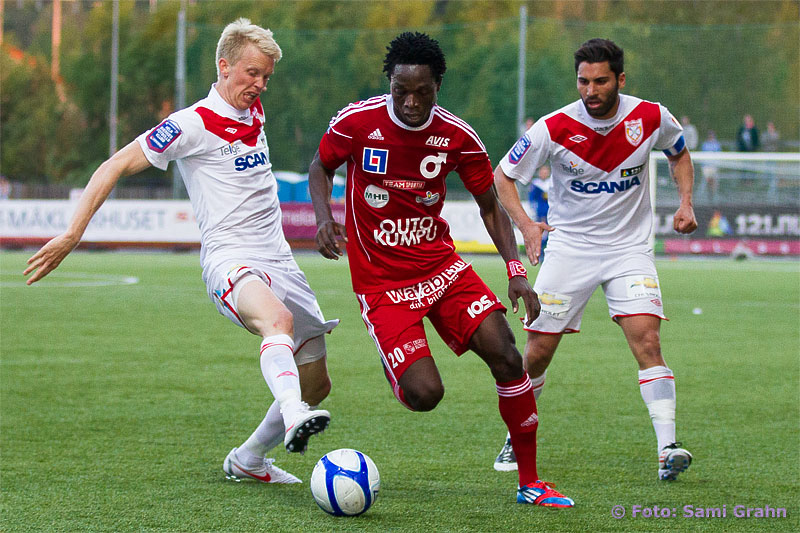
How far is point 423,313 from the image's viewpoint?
5359 mm

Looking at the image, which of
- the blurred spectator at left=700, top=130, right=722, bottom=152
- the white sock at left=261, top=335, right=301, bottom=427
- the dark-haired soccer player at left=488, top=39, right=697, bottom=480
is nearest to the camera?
the white sock at left=261, top=335, right=301, bottom=427

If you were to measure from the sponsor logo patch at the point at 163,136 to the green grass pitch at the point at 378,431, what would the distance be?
1664 mm

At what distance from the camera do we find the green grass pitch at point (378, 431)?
499 cm

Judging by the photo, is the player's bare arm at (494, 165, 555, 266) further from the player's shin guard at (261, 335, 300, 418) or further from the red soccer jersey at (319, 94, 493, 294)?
the player's shin guard at (261, 335, 300, 418)

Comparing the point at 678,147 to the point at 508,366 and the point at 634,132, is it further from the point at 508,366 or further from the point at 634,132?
the point at 508,366

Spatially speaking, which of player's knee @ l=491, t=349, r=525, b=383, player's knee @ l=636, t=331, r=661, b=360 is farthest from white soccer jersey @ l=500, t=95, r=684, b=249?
player's knee @ l=491, t=349, r=525, b=383

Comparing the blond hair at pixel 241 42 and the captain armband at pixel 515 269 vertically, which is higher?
the blond hair at pixel 241 42

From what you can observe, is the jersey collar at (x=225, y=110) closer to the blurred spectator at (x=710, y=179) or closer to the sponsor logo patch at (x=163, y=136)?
the sponsor logo patch at (x=163, y=136)

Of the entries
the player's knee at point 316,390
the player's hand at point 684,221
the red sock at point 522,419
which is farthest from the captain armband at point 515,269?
the player's hand at point 684,221

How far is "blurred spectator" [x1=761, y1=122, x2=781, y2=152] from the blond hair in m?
26.2

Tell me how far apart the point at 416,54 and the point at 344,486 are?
1.96 m

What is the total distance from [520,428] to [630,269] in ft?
4.45

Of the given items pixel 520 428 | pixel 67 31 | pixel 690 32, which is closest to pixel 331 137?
pixel 520 428

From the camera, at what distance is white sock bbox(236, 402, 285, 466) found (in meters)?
5.65
